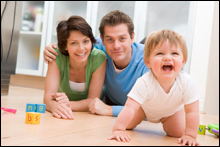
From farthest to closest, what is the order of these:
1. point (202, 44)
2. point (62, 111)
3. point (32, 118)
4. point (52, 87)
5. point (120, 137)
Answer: point (202, 44) → point (52, 87) → point (62, 111) → point (32, 118) → point (120, 137)

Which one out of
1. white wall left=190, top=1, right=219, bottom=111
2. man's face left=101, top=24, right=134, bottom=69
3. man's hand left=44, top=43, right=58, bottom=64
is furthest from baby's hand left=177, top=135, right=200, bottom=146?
white wall left=190, top=1, right=219, bottom=111

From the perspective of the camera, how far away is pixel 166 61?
906 millimetres

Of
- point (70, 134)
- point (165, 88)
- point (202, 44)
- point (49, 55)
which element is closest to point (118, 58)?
point (49, 55)

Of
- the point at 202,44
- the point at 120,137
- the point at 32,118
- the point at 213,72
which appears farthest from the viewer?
the point at 213,72

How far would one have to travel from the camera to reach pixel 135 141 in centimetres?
90

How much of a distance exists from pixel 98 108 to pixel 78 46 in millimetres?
365

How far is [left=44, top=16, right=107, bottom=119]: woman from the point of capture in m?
1.43

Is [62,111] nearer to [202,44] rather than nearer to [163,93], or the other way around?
[163,93]

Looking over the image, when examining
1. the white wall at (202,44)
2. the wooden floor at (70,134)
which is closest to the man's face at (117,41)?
the wooden floor at (70,134)

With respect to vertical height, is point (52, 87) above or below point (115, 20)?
below

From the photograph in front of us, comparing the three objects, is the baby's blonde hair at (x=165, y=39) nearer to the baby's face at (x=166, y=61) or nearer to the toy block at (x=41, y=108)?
the baby's face at (x=166, y=61)

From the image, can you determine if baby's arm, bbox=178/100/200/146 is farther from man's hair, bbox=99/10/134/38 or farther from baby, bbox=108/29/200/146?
man's hair, bbox=99/10/134/38

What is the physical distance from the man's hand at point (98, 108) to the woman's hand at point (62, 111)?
0.17 m

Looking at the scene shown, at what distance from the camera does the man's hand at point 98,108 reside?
1.41m
